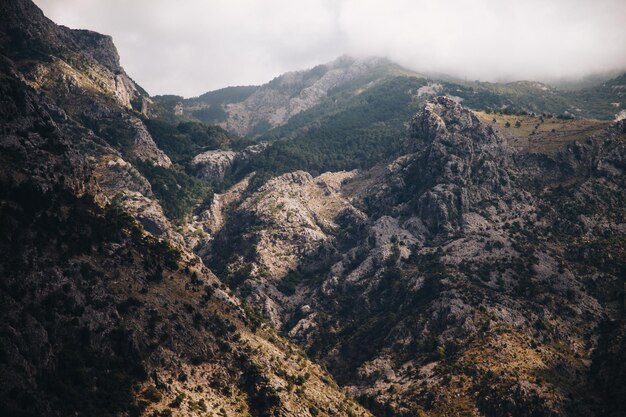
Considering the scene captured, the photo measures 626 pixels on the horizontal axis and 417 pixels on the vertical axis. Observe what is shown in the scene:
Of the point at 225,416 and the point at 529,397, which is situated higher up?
the point at 225,416

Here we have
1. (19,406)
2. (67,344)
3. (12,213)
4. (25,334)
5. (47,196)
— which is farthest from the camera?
(47,196)

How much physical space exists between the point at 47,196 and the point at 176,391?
3149 inches

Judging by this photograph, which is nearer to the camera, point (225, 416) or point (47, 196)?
point (225, 416)

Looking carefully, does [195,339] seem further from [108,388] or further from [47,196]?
[47,196]

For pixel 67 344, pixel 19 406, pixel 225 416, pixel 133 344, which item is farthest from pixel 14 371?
pixel 225 416

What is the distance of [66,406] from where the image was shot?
149 m

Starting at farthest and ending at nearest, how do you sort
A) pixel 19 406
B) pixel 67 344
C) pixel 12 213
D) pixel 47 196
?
1. pixel 47 196
2. pixel 12 213
3. pixel 67 344
4. pixel 19 406

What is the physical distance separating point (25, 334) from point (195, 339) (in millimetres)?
56574

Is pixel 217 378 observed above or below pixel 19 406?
below

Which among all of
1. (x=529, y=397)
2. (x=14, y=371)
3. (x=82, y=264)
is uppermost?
(x=82, y=264)

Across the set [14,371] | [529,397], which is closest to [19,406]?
[14,371]

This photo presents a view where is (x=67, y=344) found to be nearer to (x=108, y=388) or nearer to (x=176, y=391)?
(x=108, y=388)

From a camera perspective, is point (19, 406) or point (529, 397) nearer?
point (19, 406)

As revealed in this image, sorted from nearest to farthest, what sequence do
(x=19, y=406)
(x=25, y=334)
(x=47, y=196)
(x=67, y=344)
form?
1. (x=19, y=406)
2. (x=25, y=334)
3. (x=67, y=344)
4. (x=47, y=196)
